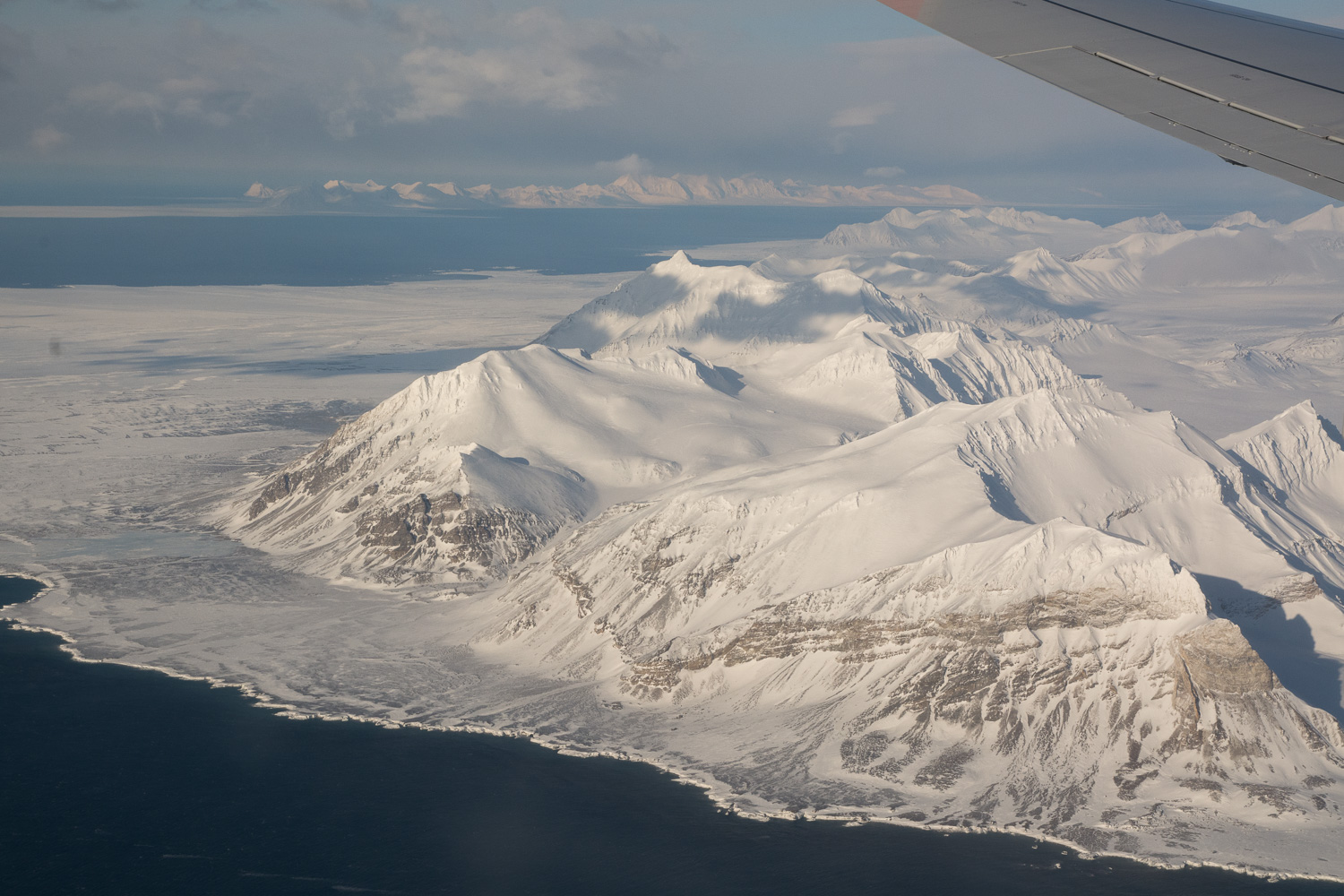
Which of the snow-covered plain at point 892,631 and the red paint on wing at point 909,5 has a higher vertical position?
the red paint on wing at point 909,5

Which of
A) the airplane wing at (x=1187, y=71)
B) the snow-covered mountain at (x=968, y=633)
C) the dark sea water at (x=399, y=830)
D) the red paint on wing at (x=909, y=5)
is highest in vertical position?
the red paint on wing at (x=909, y=5)

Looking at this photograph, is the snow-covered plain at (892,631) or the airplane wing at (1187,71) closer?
the airplane wing at (1187,71)

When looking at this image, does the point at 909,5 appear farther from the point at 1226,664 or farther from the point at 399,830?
the point at 1226,664

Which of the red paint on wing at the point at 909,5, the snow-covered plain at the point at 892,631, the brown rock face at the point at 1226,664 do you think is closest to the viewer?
the red paint on wing at the point at 909,5

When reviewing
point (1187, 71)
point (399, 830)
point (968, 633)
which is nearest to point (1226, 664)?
point (968, 633)

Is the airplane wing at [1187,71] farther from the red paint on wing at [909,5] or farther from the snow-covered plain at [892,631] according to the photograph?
the snow-covered plain at [892,631]

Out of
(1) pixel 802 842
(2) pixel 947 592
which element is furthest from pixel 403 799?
(2) pixel 947 592

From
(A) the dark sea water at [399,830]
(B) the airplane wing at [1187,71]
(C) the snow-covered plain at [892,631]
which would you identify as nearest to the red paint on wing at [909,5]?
(B) the airplane wing at [1187,71]
